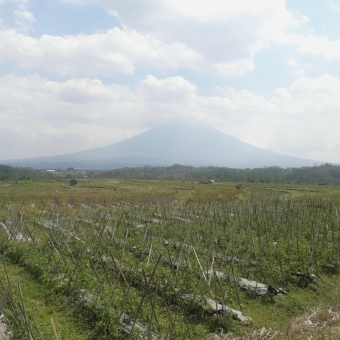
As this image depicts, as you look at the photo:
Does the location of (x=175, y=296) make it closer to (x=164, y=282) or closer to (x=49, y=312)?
(x=164, y=282)

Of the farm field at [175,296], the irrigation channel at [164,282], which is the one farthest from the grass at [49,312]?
the irrigation channel at [164,282]

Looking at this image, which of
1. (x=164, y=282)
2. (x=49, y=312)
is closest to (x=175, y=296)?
(x=164, y=282)

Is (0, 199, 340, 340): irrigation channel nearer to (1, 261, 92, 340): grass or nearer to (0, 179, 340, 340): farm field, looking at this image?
(0, 179, 340, 340): farm field

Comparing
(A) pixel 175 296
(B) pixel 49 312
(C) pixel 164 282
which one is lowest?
(B) pixel 49 312

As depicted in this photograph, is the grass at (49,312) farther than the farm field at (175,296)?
Yes

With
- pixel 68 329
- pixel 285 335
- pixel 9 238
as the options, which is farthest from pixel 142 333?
pixel 9 238

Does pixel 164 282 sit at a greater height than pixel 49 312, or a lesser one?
greater

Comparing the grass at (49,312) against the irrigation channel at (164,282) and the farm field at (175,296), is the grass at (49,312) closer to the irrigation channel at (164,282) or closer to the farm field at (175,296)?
the farm field at (175,296)

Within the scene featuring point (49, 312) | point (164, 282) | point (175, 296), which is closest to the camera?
point (49, 312)

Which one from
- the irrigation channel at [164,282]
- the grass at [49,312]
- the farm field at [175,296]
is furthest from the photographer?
the grass at [49,312]

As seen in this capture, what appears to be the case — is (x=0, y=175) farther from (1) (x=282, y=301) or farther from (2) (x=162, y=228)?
(1) (x=282, y=301)

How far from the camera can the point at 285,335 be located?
4.71 m

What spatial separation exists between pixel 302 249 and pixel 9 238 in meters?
9.46

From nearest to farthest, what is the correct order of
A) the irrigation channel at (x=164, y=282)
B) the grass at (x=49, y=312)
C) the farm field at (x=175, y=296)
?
the farm field at (x=175, y=296)
the irrigation channel at (x=164, y=282)
the grass at (x=49, y=312)
